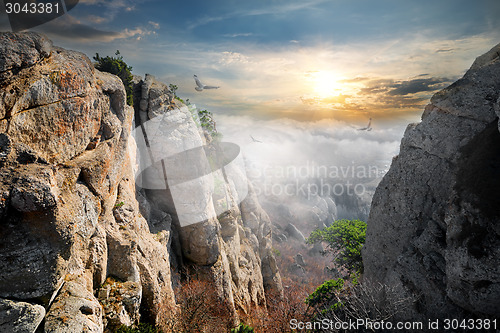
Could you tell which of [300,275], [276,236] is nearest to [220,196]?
[300,275]

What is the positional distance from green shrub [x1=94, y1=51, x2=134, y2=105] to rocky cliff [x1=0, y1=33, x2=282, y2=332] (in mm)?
2223

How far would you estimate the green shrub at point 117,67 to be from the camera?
1669 centimetres

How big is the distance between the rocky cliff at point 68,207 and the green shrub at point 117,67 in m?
2.22

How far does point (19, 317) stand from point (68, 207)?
10.1ft

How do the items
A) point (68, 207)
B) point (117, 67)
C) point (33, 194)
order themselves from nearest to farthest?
point (33, 194)
point (68, 207)
point (117, 67)

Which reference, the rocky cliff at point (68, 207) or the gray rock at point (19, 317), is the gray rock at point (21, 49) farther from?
the gray rock at point (19, 317)

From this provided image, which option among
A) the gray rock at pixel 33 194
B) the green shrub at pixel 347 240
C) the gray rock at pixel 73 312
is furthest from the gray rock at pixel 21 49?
the green shrub at pixel 347 240

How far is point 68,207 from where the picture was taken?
7.48 meters

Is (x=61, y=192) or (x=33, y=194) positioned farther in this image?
(x=61, y=192)

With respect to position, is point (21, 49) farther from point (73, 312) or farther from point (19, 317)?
point (73, 312)

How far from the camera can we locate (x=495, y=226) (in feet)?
34.4

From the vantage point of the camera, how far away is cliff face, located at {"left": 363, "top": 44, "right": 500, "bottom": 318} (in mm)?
10820

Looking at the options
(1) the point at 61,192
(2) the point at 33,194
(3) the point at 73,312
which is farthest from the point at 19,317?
(1) the point at 61,192

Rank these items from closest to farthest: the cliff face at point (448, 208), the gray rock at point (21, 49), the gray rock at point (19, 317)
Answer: the gray rock at point (19, 317), the gray rock at point (21, 49), the cliff face at point (448, 208)
